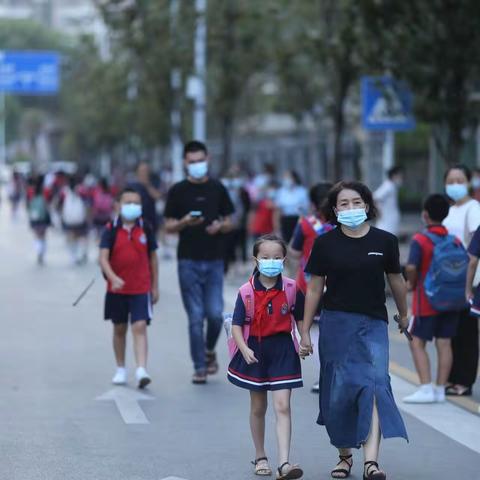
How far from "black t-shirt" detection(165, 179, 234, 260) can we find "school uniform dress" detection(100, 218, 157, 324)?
37 centimetres

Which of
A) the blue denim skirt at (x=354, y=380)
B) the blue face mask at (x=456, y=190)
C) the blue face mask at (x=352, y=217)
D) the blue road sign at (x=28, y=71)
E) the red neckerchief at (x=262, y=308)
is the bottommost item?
the blue denim skirt at (x=354, y=380)

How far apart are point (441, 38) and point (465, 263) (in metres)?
9.24

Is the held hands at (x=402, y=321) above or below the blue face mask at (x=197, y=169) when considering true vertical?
below

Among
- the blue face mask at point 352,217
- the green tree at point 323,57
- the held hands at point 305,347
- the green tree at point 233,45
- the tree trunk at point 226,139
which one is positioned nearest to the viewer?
the blue face mask at point 352,217

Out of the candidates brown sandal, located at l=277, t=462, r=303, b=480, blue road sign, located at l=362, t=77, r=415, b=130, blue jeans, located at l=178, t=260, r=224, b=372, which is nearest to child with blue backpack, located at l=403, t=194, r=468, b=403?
blue jeans, located at l=178, t=260, r=224, b=372

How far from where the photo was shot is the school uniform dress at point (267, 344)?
8.27 meters

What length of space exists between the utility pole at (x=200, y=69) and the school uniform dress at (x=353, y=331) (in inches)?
998

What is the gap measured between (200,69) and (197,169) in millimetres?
22249

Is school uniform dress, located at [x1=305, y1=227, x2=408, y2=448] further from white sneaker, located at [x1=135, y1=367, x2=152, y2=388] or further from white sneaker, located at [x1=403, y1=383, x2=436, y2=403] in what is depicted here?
white sneaker, located at [x1=135, y1=367, x2=152, y2=388]

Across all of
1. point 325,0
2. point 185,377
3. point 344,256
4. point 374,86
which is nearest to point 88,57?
point 325,0

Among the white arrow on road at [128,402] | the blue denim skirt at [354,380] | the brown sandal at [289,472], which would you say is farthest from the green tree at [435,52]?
the brown sandal at [289,472]

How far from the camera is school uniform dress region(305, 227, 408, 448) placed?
7.95 metres

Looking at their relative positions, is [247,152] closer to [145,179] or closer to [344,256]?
[145,179]

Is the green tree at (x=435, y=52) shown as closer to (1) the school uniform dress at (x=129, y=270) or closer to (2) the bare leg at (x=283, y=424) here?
(1) the school uniform dress at (x=129, y=270)
